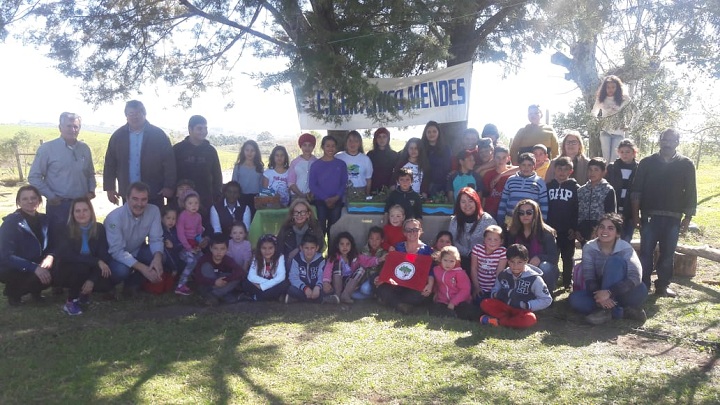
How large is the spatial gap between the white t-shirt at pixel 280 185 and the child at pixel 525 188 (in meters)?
2.65

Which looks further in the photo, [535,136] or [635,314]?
[535,136]

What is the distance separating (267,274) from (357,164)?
1.99m

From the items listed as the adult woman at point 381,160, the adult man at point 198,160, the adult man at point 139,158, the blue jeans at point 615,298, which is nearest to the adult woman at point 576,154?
the blue jeans at point 615,298

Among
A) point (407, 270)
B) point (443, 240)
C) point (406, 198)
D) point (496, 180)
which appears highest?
point (496, 180)

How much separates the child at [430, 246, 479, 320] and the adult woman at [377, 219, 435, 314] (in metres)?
0.10

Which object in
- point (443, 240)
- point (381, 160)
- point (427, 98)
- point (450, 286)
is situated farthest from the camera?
point (427, 98)

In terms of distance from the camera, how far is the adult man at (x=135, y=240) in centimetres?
563

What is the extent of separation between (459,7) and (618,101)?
2.83 metres

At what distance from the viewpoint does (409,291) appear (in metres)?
5.44

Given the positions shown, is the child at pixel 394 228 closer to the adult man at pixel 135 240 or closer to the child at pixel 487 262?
the child at pixel 487 262

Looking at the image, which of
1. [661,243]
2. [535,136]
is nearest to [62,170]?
[535,136]

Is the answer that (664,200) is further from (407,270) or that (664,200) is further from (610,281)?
(407,270)

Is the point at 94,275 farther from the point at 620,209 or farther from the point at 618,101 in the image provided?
the point at 618,101

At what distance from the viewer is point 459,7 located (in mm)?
6102
